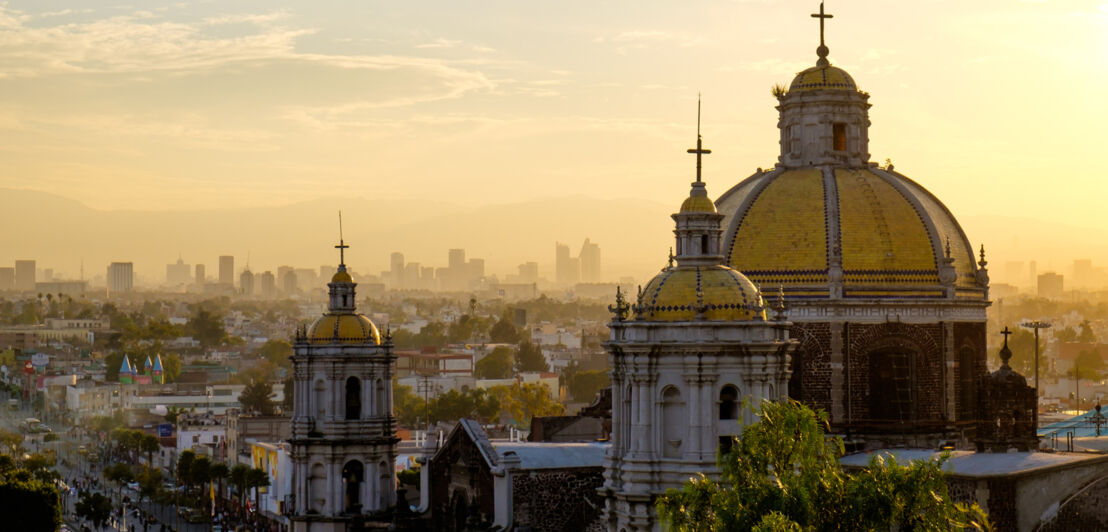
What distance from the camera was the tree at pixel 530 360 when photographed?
185 metres

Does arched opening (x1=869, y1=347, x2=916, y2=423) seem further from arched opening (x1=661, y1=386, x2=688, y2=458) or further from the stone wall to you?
arched opening (x1=661, y1=386, x2=688, y2=458)

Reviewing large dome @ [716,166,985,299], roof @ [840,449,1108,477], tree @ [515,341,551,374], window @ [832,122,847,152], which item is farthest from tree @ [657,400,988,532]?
tree @ [515,341,551,374]

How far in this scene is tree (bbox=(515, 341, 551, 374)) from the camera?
18538 centimetres

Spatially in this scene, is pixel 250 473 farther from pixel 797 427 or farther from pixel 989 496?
pixel 797 427

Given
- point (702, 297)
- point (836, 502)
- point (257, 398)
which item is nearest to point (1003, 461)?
point (702, 297)

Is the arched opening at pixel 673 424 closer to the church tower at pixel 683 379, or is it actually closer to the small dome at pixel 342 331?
the church tower at pixel 683 379

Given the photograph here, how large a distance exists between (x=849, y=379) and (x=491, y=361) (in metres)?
135

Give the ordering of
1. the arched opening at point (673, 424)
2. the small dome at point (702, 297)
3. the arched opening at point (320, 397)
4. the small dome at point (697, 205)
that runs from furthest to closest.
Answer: the arched opening at point (320, 397) < the small dome at point (697, 205) < the small dome at point (702, 297) < the arched opening at point (673, 424)

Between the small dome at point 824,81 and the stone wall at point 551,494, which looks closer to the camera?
the stone wall at point 551,494

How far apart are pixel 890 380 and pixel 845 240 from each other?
3.17 meters

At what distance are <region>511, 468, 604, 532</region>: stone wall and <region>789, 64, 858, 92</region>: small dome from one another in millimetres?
10145

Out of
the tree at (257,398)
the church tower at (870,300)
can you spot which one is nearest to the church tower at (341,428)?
the church tower at (870,300)

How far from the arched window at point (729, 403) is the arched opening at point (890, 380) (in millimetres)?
8623

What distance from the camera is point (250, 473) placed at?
3590 inches
